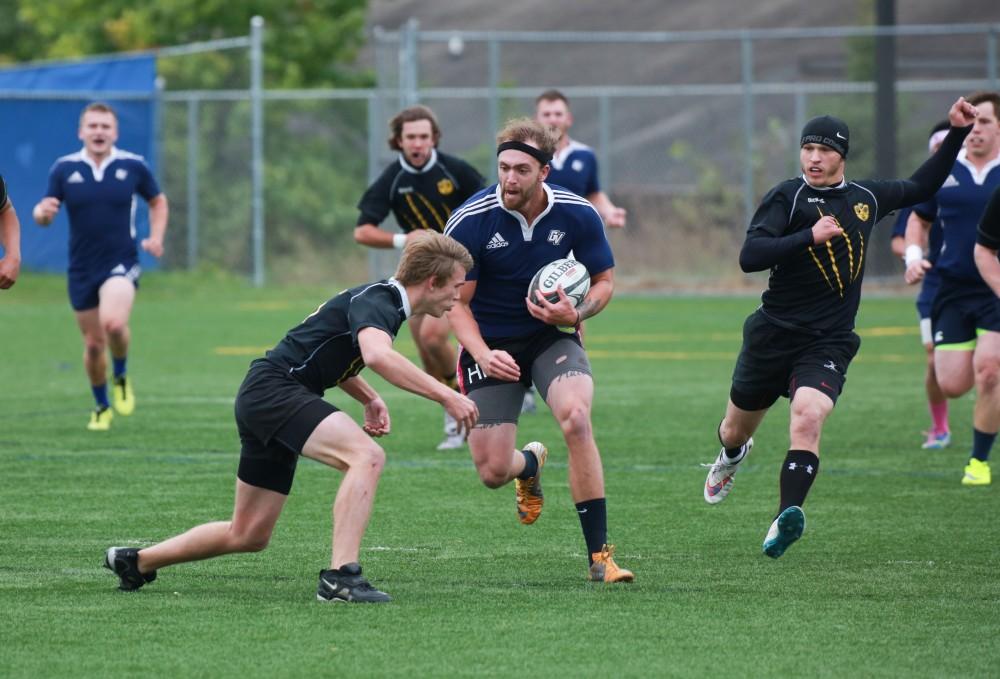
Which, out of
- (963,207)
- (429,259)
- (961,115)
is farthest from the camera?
(963,207)

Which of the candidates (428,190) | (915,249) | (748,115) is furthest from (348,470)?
(748,115)

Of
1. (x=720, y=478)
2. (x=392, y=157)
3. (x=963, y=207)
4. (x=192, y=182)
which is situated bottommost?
(x=720, y=478)

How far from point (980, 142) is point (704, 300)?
14382 millimetres

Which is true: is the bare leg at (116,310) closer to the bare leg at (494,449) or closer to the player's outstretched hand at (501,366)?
the bare leg at (494,449)

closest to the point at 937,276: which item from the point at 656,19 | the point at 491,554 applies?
the point at 491,554

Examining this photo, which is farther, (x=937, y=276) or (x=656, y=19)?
(x=656, y=19)

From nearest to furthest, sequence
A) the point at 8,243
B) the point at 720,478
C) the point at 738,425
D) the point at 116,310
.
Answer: the point at 738,425 → the point at 720,478 → the point at 8,243 → the point at 116,310

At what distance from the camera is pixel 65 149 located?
25.9m

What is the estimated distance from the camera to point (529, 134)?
7680 millimetres

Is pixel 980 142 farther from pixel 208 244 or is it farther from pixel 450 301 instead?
pixel 208 244

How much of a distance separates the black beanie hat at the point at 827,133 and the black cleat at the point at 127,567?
3.72 metres

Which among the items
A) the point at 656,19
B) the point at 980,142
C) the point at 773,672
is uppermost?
the point at 656,19

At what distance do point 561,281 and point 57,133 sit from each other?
65.1ft

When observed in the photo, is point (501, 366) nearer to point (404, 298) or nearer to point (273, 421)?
point (404, 298)
